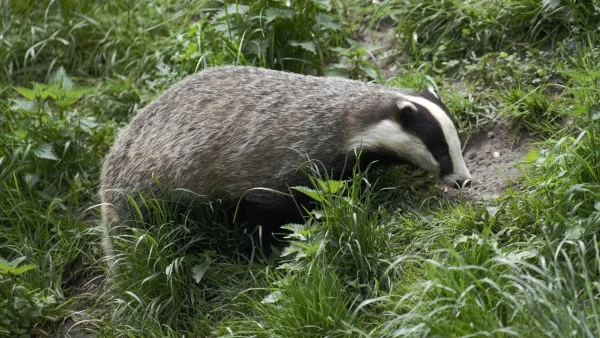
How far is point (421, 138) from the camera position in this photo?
498cm

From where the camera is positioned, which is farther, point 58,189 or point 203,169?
point 58,189

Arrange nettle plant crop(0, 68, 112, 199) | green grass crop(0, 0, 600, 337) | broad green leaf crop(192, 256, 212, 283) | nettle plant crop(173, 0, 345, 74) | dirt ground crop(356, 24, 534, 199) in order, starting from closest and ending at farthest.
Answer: green grass crop(0, 0, 600, 337), broad green leaf crop(192, 256, 212, 283), dirt ground crop(356, 24, 534, 199), nettle plant crop(0, 68, 112, 199), nettle plant crop(173, 0, 345, 74)

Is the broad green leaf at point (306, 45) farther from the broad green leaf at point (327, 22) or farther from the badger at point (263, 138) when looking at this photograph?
the badger at point (263, 138)

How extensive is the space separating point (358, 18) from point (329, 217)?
2844 mm

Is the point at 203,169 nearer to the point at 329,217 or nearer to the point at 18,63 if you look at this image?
the point at 329,217

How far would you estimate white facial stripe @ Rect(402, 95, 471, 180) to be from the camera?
196 inches

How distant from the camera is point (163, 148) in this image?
5348 mm

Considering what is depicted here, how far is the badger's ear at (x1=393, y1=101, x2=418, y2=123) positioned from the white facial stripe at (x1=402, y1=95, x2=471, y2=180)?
0.34 feet

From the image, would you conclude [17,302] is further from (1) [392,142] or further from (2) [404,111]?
(2) [404,111]

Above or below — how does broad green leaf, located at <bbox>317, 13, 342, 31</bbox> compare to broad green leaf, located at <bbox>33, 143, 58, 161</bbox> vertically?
above

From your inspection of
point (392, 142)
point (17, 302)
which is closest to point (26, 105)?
point (17, 302)

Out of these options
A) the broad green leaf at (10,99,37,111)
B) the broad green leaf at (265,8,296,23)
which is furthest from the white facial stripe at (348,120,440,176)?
the broad green leaf at (10,99,37,111)

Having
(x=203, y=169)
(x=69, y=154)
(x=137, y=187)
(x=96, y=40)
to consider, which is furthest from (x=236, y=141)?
(x=96, y=40)

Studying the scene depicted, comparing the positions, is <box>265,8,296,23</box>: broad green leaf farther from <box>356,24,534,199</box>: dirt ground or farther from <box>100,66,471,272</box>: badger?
<box>356,24,534,199</box>: dirt ground
